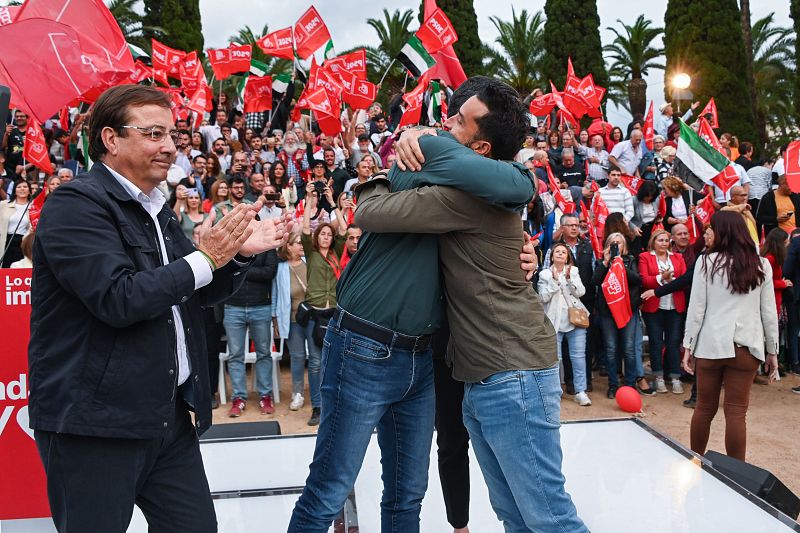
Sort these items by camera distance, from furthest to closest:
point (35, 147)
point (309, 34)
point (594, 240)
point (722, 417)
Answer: point (309, 34) → point (35, 147) → point (594, 240) → point (722, 417)

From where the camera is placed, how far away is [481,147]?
246 cm

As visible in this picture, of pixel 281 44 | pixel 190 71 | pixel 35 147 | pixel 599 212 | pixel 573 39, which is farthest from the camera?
pixel 573 39

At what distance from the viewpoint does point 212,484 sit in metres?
3.73

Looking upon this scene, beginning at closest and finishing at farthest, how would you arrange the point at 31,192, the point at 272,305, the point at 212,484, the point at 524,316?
1. the point at 524,316
2. the point at 212,484
3. the point at 272,305
4. the point at 31,192

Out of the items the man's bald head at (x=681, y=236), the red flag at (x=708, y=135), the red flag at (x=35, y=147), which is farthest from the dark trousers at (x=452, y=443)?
the red flag at (x=35, y=147)

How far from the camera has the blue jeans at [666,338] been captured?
8.08 metres

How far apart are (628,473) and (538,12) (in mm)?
30522

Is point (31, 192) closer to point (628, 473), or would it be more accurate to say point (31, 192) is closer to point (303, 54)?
point (303, 54)

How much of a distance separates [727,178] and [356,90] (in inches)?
240

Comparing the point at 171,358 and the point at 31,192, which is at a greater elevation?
the point at 31,192

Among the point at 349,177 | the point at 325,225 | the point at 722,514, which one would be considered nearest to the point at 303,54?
the point at 349,177

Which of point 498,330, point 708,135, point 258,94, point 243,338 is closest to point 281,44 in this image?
point 258,94

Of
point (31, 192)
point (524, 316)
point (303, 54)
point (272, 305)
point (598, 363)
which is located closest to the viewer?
point (524, 316)

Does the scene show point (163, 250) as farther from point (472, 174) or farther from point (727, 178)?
point (727, 178)
